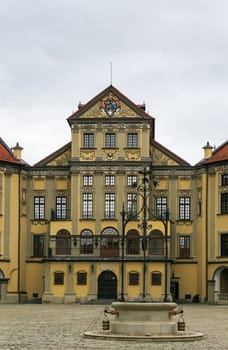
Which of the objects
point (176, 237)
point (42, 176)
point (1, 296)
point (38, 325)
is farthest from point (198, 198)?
point (38, 325)

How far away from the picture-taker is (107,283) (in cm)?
7994

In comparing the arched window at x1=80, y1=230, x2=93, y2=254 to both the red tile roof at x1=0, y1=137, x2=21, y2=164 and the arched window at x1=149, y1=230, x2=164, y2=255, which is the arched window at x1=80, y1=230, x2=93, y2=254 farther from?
the red tile roof at x1=0, y1=137, x2=21, y2=164

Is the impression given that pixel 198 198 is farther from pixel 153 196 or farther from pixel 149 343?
pixel 149 343

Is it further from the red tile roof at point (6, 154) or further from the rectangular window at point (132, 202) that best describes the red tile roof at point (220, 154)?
the red tile roof at point (6, 154)

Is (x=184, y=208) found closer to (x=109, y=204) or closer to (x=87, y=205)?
(x=109, y=204)

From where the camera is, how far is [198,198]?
8206 centimetres

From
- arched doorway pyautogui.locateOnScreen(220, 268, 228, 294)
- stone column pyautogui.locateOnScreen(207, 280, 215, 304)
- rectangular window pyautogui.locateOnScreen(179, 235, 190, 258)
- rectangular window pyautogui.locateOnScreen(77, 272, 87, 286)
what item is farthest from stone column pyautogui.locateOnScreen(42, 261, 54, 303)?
arched doorway pyautogui.locateOnScreen(220, 268, 228, 294)

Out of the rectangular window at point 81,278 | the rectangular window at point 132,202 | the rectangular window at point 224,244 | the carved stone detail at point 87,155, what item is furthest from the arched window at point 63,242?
the rectangular window at point 224,244

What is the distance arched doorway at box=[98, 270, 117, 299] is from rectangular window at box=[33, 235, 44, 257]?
711cm

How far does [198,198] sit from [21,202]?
698 inches

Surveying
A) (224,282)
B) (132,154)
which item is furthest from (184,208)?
(224,282)

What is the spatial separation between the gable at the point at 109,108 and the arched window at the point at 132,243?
37.5 ft

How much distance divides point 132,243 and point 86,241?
4554mm

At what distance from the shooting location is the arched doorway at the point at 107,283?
261ft
